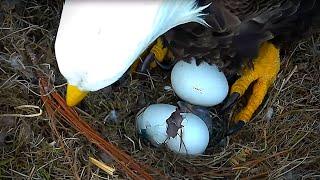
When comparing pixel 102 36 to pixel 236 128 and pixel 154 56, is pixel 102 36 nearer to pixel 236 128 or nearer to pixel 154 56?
pixel 154 56

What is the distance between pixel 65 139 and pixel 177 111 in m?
0.39

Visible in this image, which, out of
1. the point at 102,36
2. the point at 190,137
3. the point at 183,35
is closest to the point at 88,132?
the point at 190,137

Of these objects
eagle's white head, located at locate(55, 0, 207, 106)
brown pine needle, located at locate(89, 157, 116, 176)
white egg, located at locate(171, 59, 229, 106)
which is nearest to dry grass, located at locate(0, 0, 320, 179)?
brown pine needle, located at locate(89, 157, 116, 176)

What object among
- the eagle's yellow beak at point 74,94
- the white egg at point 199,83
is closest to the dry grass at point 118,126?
the white egg at point 199,83

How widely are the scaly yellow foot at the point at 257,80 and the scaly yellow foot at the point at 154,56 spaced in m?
0.28

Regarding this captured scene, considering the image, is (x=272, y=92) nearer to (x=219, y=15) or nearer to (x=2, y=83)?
(x=219, y=15)

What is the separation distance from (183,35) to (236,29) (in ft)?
0.56

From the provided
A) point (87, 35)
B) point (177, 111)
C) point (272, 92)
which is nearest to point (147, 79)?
point (177, 111)

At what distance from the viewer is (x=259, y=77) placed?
268cm

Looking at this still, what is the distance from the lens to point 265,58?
269cm

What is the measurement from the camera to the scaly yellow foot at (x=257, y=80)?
2613mm

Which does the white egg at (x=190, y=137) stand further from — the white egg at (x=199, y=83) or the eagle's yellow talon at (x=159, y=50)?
the eagle's yellow talon at (x=159, y=50)

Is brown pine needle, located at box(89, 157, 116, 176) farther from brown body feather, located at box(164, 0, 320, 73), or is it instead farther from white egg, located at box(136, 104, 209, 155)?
brown body feather, located at box(164, 0, 320, 73)

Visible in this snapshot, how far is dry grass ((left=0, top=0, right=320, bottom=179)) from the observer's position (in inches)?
97.2
